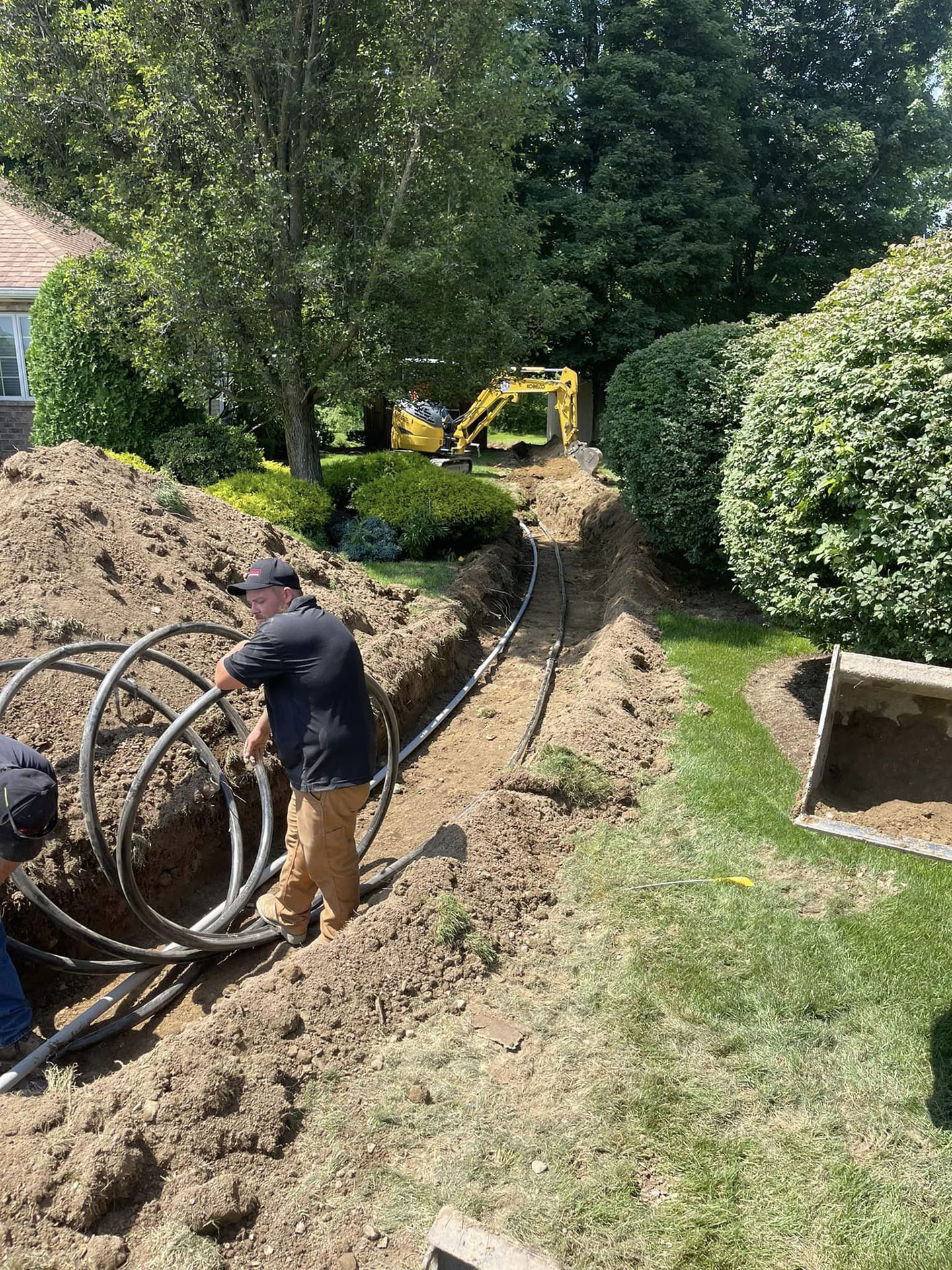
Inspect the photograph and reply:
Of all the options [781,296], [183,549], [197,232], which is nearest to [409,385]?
[197,232]

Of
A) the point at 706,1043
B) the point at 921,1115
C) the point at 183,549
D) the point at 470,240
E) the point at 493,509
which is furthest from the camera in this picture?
the point at 493,509

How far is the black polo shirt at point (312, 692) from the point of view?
473cm

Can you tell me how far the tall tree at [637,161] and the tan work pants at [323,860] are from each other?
17.6 meters

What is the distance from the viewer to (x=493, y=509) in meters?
13.5

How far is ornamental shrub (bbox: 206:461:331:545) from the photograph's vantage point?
11461mm

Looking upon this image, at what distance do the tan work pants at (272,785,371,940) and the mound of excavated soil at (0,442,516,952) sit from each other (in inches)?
39.8

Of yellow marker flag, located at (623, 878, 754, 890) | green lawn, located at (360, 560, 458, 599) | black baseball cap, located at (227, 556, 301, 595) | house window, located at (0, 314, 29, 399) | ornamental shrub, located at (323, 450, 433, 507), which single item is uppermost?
house window, located at (0, 314, 29, 399)

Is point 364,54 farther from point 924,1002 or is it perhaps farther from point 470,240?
point 924,1002

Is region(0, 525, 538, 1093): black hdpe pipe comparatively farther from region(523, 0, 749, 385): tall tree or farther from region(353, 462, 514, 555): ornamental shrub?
region(523, 0, 749, 385): tall tree

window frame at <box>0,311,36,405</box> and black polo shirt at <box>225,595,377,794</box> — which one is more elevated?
window frame at <box>0,311,36,405</box>

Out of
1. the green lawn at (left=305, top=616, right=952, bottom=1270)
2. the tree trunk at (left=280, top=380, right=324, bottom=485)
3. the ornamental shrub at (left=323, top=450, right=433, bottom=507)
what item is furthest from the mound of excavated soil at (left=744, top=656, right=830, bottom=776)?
the tree trunk at (left=280, top=380, right=324, bottom=485)

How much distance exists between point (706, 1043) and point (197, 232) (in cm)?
1065

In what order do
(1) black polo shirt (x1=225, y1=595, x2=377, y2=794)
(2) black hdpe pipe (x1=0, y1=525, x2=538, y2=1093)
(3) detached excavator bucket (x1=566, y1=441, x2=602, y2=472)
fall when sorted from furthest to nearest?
(3) detached excavator bucket (x1=566, y1=441, x2=602, y2=472) < (1) black polo shirt (x1=225, y1=595, x2=377, y2=794) < (2) black hdpe pipe (x1=0, y1=525, x2=538, y2=1093)

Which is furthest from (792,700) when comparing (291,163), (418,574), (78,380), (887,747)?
(78,380)
